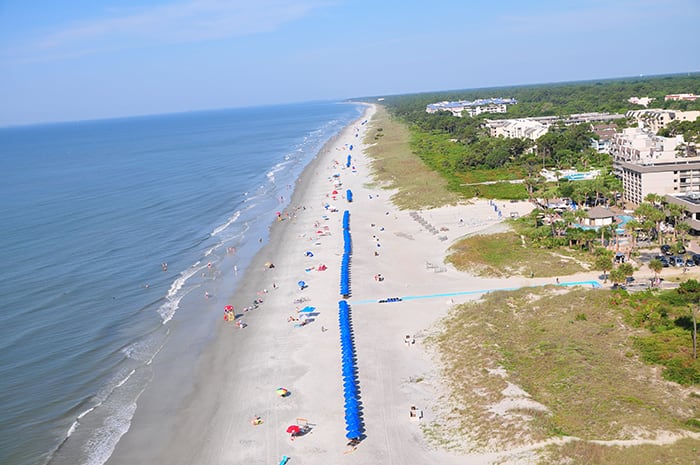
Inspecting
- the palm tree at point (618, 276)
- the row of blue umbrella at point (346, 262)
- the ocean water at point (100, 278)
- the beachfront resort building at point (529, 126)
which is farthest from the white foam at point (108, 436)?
the beachfront resort building at point (529, 126)

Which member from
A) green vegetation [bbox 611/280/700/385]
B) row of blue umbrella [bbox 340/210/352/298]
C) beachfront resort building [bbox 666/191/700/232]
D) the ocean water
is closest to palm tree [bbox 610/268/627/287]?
green vegetation [bbox 611/280/700/385]

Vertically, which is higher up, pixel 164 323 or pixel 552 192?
pixel 552 192

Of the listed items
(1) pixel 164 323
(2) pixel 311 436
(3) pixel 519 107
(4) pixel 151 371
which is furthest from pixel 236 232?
(3) pixel 519 107

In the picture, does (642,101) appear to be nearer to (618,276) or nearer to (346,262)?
(346,262)

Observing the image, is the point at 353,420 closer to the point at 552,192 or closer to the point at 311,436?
the point at 311,436

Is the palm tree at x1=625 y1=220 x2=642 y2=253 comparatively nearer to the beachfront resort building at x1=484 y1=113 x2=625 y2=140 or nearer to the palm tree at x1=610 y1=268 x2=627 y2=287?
the palm tree at x1=610 y1=268 x2=627 y2=287

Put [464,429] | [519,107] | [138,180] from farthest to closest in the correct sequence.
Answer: [519,107], [138,180], [464,429]

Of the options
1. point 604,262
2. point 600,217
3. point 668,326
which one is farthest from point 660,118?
point 668,326

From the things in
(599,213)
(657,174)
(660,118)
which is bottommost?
(599,213)
